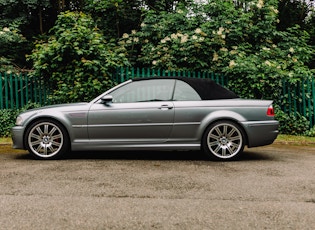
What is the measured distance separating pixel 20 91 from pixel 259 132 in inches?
278

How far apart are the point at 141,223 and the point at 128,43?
1072 cm

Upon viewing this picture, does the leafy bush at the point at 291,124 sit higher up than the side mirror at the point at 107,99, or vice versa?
the side mirror at the point at 107,99

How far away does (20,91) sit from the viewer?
1155 cm

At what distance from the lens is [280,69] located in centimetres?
1165

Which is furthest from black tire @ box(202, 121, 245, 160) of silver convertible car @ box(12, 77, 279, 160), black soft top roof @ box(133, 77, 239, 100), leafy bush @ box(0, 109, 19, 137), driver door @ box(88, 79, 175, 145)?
leafy bush @ box(0, 109, 19, 137)

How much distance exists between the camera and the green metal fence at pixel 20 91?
1143cm

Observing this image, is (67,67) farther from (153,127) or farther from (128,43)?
(153,127)

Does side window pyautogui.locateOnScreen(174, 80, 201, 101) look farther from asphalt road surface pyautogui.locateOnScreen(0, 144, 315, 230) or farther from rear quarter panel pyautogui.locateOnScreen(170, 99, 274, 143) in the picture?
asphalt road surface pyautogui.locateOnScreen(0, 144, 315, 230)

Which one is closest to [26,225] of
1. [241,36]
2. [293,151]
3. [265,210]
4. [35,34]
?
[265,210]

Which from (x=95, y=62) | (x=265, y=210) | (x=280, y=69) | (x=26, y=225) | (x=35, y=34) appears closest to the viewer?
(x=26, y=225)

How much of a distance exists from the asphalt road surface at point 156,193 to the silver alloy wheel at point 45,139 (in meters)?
0.25

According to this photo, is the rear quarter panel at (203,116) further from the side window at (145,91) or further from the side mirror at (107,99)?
the side mirror at (107,99)

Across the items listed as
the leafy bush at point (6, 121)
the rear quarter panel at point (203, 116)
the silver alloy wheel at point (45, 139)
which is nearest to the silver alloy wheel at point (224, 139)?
the rear quarter panel at point (203, 116)

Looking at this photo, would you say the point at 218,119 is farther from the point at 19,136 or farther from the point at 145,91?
the point at 19,136
